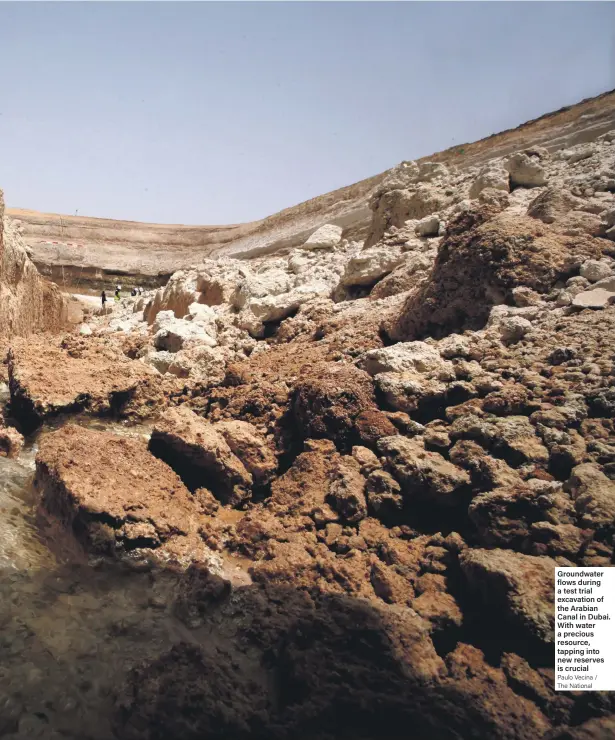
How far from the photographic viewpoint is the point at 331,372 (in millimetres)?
4754

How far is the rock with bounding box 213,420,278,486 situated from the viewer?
4523 mm

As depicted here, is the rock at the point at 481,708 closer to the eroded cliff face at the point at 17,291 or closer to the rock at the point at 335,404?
the rock at the point at 335,404

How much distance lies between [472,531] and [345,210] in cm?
1291

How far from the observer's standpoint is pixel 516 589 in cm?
272

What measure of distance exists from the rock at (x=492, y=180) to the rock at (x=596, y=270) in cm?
308

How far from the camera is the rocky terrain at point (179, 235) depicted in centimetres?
1413

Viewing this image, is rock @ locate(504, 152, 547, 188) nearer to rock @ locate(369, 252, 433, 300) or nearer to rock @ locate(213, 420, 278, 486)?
rock @ locate(369, 252, 433, 300)

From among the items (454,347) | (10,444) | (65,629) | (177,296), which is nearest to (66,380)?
(10,444)

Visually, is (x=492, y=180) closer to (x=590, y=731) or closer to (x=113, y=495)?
(x=113, y=495)

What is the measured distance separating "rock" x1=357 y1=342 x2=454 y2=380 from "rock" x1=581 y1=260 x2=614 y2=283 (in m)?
1.56

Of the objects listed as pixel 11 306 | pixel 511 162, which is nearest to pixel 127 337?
pixel 11 306

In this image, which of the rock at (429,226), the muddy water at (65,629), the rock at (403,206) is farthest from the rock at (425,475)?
the rock at (403,206)

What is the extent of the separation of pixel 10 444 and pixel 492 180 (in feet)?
22.8

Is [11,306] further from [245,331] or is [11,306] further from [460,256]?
[460,256]
